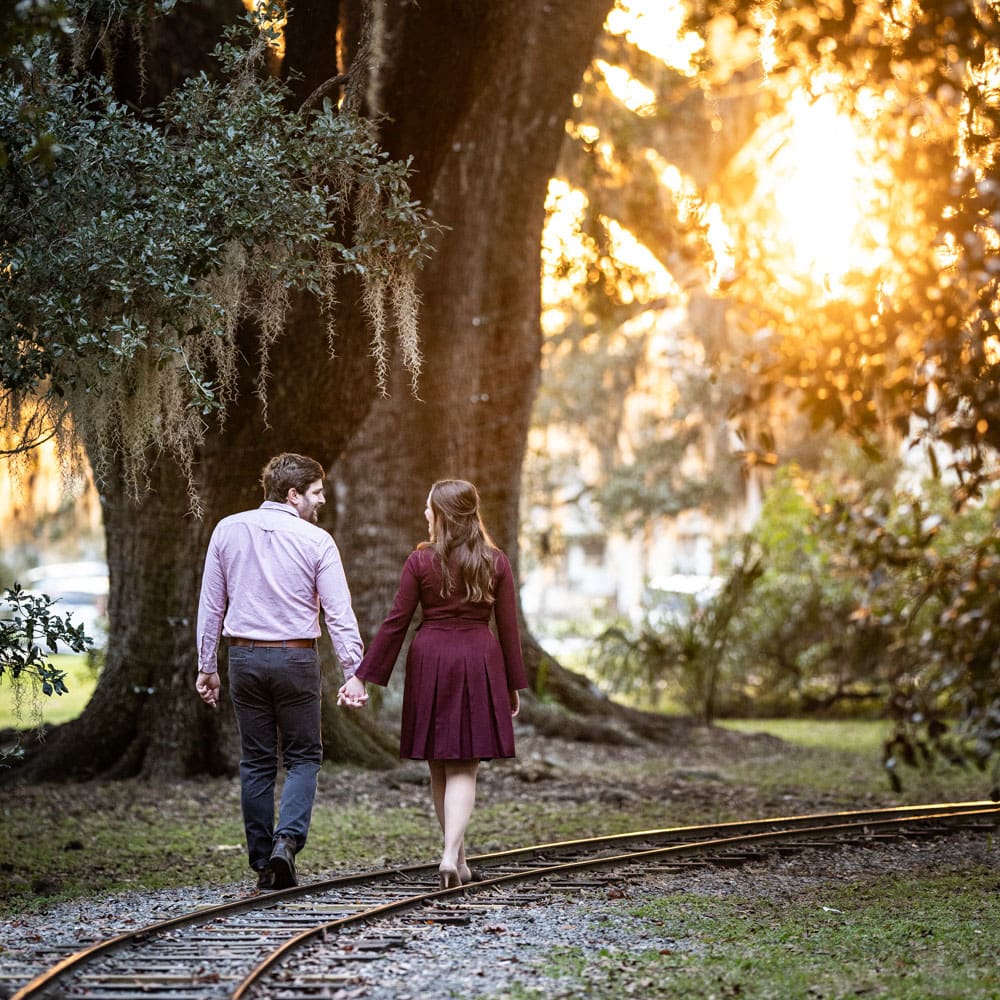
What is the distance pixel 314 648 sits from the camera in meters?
7.05

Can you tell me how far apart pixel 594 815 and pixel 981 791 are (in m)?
3.62

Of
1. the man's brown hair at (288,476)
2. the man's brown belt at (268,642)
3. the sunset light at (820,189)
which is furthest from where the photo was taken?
the sunset light at (820,189)

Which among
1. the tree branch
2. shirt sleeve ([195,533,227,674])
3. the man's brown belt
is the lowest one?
the man's brown belt

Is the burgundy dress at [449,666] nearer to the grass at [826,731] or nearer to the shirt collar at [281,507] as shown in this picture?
the shirt collar at [281,507]

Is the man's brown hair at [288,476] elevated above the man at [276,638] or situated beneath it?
elevated above

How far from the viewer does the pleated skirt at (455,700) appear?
6887 mm

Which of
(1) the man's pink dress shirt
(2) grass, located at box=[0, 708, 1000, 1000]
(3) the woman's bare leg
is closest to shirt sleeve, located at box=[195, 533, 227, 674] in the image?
(1) the man's pink dress shirt

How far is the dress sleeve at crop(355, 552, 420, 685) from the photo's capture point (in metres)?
6.86

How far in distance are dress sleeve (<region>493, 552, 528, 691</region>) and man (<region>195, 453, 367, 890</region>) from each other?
682 millimetres

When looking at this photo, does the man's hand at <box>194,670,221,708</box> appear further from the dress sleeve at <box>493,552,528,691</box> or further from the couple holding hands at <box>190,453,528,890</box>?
the dress sleeve at <box>493,552,528,691</box>

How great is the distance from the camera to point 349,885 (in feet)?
23.8

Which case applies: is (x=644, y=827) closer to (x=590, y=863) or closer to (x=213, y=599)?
(x=590, y=863)

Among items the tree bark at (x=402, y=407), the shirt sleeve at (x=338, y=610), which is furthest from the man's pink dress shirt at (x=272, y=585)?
the tree bark at (x=402, y=407)

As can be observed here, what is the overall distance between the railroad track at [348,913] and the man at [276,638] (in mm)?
386
